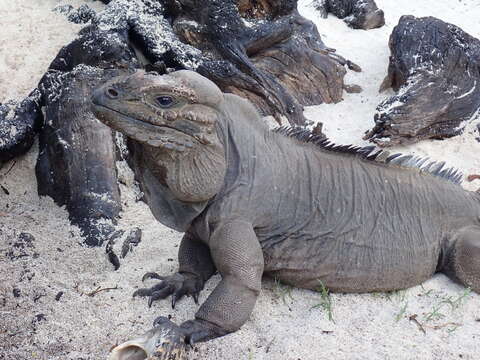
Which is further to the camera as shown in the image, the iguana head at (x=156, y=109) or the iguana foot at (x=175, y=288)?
the iguana foot at (x=175, y=288)

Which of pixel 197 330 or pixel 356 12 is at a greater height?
pixel 356 12

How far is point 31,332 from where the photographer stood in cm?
267

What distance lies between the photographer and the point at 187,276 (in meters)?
3.05

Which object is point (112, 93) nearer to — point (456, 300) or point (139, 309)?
point (139, 309)

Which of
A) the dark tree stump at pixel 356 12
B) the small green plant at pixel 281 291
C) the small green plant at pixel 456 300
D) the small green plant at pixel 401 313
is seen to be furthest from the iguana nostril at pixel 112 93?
the dark tree stump at pixel 356 12

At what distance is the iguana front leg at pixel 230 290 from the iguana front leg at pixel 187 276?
358 millimetres

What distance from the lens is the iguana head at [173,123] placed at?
243cm

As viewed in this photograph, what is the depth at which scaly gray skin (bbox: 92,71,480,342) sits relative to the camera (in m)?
2.50

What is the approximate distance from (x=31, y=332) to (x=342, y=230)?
1635 millimetres

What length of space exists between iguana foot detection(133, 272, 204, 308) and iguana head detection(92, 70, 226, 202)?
0.58 metres

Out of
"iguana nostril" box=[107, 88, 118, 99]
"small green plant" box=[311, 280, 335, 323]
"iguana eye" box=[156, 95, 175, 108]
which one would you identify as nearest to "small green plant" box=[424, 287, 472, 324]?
"small green plant" box=[311, 280, 335, 323]

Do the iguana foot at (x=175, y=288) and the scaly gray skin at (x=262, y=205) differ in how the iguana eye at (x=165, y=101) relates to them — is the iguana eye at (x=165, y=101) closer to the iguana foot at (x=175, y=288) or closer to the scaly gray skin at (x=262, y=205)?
the scaly gray skin at (x=262, y=205)

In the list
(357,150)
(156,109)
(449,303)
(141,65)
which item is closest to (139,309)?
(156,109)

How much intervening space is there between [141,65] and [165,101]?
2.26m
